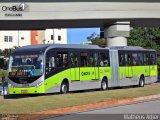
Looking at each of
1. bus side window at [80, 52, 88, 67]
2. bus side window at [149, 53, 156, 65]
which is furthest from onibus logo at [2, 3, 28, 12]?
bus side window at [149, 53, 156, 65]

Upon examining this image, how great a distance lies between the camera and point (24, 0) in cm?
3341

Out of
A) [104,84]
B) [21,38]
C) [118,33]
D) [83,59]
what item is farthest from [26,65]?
[21,38]

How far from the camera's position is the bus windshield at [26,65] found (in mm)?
26094

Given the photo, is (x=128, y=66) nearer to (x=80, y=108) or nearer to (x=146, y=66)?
(x=146, y=66)

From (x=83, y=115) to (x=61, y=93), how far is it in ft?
33.4

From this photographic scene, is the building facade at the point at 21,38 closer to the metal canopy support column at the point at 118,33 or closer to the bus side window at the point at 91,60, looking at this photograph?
the metal canopy support column at the point at 118,33

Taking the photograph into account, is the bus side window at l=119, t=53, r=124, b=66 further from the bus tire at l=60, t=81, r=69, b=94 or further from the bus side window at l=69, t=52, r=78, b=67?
the bus tire at l=60, t=81, r=69, b=94

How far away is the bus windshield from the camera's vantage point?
26094mm

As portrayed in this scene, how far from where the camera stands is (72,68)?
28.5 meters

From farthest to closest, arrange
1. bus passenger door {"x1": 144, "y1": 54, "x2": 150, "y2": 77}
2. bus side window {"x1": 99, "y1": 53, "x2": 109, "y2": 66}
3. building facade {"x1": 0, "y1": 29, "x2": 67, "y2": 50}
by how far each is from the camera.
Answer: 1. building facade {"x1": 0, "y1": 29, "x2": 67, "y2": 50}
2. bus passenger door {"x1": 144, "y1": 54, "x2": 150, "y2": 77}
3. bus side window {"x1": 99, "y1": 53, "x2": 109, "y2": 66}

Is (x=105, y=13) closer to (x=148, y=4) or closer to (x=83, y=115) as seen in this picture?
(x=148, y=4)

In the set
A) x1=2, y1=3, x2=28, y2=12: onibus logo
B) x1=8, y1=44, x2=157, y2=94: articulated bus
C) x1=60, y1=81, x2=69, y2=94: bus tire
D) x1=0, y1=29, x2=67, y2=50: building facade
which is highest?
x1=0, y1=29, x2=67, y2=50: building facade

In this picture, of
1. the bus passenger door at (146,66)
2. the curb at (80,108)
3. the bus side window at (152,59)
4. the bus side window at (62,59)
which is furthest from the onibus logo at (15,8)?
the curb at (80,108)

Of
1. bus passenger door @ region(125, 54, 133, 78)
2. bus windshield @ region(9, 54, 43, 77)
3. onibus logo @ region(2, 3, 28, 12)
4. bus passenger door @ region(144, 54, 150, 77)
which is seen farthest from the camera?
bus passenger door @ region(144, 54, 150, 77)
